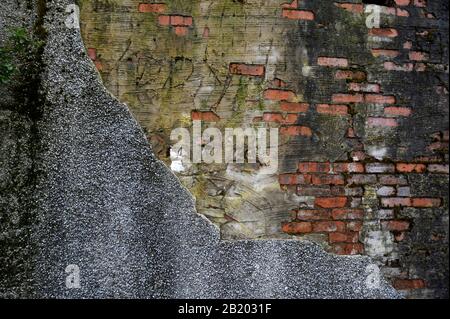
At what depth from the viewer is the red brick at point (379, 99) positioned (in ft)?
9.29

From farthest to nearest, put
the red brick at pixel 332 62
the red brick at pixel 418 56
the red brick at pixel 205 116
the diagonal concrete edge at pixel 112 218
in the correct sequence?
the red brick at pixel 418 56 < the red brick at pixel 332 62 < the red brick at pixel 205 116 < the diagonal concrete edge at pixel 112 218

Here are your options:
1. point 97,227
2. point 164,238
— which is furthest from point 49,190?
point 164,238

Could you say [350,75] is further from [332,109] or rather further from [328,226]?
[328,226]

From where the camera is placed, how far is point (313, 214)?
2.78 m

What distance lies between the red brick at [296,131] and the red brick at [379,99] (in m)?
0.40

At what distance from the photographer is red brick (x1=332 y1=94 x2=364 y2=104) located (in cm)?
280

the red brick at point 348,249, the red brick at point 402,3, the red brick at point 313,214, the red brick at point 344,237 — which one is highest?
the red brick at point 402,3

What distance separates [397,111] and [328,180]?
22.9 inches

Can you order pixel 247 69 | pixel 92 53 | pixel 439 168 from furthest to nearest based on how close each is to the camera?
pixel 439 168 → pixel 247 69 → pixel 92 53

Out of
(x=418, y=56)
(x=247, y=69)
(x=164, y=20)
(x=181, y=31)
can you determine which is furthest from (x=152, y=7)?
(x=418, y=56)

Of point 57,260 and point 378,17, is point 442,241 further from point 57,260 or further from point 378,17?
point 57,260

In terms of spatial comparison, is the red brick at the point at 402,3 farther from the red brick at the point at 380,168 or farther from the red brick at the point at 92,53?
the red brick at the point at 92,53

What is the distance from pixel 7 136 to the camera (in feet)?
8.30

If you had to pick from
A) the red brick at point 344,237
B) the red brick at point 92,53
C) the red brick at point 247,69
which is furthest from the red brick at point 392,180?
the red brick at point 92,53
